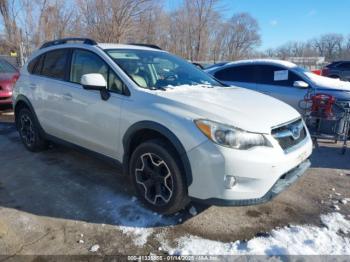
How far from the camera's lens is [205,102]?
9.93ft

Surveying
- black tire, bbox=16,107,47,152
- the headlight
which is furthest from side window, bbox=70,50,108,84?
the headlight

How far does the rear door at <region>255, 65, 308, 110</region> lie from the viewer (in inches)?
242

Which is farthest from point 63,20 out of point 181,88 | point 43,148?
point 181,88

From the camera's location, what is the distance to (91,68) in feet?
12.5

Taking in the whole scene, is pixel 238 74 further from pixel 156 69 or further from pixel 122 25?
pixel 122 25

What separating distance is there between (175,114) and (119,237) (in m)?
1.25

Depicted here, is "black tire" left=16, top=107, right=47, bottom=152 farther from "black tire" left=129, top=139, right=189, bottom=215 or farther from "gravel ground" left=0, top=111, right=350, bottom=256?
"black tire" left=129, top=139, right=189, bottom=215

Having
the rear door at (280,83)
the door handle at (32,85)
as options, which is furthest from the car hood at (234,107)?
the rear door at (280,83)

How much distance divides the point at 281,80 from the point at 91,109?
14.3 ft

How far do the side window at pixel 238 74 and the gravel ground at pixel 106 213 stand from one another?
287cm

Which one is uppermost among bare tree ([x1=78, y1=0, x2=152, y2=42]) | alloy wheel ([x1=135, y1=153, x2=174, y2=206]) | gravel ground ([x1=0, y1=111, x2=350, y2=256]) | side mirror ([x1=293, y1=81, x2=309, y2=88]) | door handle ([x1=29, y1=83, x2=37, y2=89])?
bare tree ([x1=78, y1=0, x2=152, y2=42])

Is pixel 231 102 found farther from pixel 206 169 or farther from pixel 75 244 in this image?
pixel 75 244

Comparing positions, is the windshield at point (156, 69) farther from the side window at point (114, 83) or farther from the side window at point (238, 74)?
the side window at point (238, 74)

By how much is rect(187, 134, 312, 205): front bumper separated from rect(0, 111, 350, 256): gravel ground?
444mm
